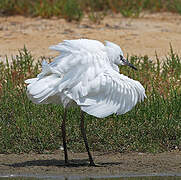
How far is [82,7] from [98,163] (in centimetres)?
691

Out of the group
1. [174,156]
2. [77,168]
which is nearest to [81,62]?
[77,168]

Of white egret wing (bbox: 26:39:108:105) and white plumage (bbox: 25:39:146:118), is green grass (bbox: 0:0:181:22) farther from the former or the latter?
white plumage (bbox: 25:39:146:118)

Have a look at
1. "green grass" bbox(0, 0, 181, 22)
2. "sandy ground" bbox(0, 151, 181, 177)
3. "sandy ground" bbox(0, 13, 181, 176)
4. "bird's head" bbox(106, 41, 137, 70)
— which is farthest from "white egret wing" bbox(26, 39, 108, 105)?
"green grass" bbox(0, 0, 181, 22)

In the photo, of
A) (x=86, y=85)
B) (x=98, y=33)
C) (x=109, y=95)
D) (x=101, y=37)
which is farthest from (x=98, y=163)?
(x=98, y=33)

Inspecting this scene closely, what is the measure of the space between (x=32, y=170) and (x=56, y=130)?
0.97 meters

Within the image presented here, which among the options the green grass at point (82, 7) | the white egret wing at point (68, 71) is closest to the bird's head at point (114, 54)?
the white egret wing at point (68, 71)

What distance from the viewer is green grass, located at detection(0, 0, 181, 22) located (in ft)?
40.5

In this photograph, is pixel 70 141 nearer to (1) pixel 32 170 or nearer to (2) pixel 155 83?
(1) pixel 32 170

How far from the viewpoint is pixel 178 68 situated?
8.89 meters

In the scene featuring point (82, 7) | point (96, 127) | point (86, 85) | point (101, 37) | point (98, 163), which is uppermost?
point (86, 85)

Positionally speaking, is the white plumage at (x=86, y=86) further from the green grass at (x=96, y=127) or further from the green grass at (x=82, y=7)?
the green grass at (x=82, y=7)

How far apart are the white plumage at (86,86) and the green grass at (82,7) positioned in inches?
233

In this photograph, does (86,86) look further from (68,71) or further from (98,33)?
(98,33)

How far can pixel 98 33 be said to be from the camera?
38.5 ft
